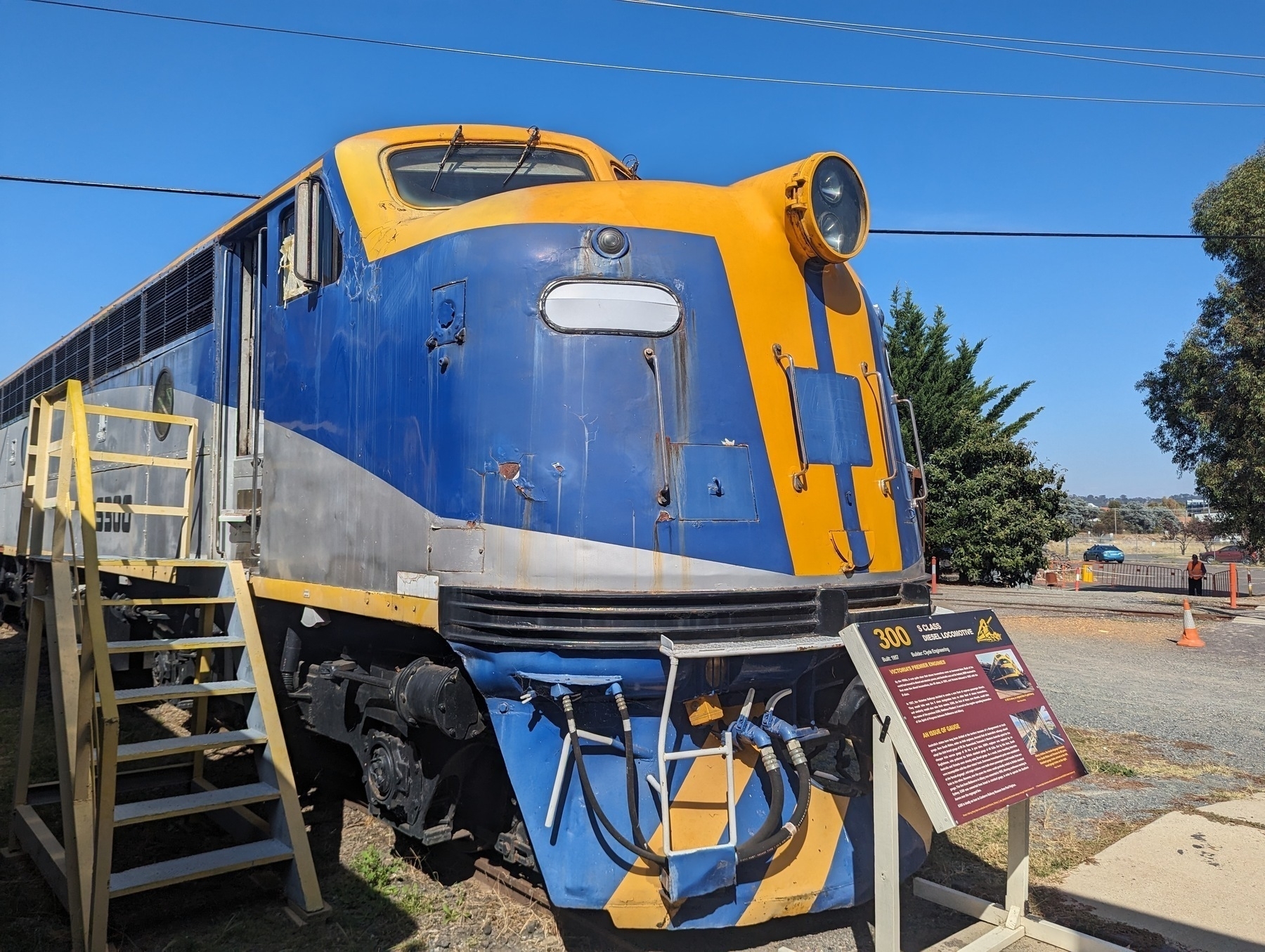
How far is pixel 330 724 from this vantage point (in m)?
4.50

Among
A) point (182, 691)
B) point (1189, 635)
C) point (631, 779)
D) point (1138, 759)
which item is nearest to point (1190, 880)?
point (1138, 759)

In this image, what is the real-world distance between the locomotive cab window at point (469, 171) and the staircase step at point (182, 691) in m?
2.49

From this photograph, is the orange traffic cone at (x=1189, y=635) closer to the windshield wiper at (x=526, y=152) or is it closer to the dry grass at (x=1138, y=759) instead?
the dry grass at (x=1138, y=759)

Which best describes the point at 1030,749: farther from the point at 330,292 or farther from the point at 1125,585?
the point at 1125,585

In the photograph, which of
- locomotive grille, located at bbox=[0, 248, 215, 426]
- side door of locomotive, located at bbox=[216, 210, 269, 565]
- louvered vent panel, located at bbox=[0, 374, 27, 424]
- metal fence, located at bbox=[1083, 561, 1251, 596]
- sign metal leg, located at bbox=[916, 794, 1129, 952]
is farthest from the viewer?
metal fence, located at bbox=[1083, 561, 1251, 596]

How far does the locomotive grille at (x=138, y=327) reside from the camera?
623 cm

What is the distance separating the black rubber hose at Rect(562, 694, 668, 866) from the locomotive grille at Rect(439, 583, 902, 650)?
27 centimetres

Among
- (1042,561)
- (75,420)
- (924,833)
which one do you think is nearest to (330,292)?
(75,420)

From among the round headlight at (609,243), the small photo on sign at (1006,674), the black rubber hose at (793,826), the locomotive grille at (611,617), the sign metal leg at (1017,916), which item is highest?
the round headlight at (609,243)

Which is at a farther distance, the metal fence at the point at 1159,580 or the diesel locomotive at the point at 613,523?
the metal fence at the point at 1159,580

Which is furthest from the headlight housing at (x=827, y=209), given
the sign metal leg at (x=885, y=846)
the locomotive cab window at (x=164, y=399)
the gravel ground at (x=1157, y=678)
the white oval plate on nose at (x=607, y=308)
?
the gravel ground at (x=1157, y=678)

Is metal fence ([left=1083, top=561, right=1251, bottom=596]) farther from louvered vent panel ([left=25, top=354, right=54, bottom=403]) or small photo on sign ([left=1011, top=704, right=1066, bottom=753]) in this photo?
louvered vent panel ([left=25, top=354, right=54, bottom=403])

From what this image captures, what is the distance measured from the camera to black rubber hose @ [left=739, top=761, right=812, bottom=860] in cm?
340

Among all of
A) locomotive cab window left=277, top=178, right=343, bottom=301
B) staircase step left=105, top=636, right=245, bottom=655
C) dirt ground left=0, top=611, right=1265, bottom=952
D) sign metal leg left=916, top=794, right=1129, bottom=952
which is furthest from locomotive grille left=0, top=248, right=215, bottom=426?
sign metal leg left=916, top=794, right=1129, bottom=952
